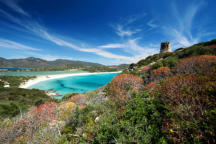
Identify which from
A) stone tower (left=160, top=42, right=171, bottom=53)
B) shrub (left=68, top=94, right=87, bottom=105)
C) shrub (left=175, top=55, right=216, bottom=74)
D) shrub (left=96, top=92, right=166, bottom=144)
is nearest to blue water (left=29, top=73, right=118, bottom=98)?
shrub (left=68, top=94, right=87, bottom=105)

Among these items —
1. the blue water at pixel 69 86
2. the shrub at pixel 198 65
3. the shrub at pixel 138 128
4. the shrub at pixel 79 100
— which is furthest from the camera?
the blue water at pixel 69 86

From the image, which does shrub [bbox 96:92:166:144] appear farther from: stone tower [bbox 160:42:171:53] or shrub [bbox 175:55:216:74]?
stone tower [bbox 160:42:171:53]

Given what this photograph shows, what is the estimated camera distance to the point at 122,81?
819cm

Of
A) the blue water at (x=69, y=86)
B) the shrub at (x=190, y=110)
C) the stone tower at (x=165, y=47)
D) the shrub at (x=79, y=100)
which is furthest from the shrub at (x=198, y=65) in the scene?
the blue water at (x=69, y=86)

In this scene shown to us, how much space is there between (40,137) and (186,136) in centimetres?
574

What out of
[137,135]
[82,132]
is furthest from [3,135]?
[137,135]

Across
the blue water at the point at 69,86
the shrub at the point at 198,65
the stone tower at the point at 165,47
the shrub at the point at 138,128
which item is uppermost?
the stone tower at the point at 165,47

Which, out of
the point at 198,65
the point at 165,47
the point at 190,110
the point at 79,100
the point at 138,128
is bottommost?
the point at 79,100

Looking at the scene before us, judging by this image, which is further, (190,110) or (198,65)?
(198,65)

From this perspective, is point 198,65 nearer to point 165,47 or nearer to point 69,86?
point 165,47

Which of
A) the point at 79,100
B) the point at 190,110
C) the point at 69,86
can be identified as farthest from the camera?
the point at 69,86

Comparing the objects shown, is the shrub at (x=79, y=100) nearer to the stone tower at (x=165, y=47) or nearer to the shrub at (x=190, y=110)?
the shrub at (x=190, y=110)

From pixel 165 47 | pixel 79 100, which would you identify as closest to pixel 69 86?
pixel 79 100

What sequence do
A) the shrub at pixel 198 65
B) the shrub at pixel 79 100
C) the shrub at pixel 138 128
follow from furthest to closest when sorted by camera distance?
the shrub at pixel 79 100, the shrub at pixel 198 65, the shrub at pixel 138 128
